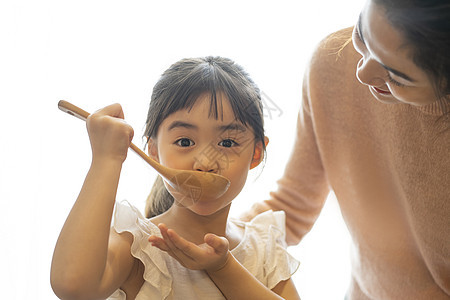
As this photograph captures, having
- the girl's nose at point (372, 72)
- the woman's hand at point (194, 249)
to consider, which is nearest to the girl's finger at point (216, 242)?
Answer: the woman's hand at point (194, 249)

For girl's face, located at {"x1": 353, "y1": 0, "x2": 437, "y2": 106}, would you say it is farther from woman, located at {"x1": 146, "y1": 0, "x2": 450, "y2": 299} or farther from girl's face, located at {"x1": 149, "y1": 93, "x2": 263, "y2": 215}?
girl's face, located at {"x1": 149, "y1": 93, "x2": 263, "y2": 215}

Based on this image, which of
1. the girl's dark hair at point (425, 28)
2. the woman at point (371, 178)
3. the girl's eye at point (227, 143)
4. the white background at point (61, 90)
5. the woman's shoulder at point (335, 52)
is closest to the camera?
Answer: the girl's dark hair at point (425, 28)

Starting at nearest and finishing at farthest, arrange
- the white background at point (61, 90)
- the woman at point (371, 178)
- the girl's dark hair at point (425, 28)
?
the girl's dark hair at point (425, 28)
the woman at point (371, 178)
the white background at point (61, 90)

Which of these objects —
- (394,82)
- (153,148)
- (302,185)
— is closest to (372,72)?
(394,82)

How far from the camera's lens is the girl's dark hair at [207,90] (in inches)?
32.9

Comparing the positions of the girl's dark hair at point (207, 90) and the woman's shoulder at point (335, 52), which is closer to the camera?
the girl's dark hair at point (207, 90)

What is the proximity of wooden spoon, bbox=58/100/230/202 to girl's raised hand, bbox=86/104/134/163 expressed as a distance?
0.03m

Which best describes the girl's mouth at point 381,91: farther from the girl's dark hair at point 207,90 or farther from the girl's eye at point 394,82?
the girl's dark hair at point 207,90

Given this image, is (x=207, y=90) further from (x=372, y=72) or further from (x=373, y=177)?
(x=373, y=177)

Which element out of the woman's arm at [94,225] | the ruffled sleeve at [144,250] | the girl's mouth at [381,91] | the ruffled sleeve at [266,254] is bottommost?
the ruffled sleeve at [266,254]

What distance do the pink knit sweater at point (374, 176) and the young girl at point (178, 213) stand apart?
199 mm

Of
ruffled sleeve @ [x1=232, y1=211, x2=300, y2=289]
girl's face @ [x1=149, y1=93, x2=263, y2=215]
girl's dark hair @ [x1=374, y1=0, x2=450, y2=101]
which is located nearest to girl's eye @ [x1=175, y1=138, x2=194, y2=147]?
girl's face @ [x1=149, y1=93, x2=263, y2=215]

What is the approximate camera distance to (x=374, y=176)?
3.44ft

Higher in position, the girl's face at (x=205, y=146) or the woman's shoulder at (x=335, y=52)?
the woman's shoulder at (x=335, y=52)
